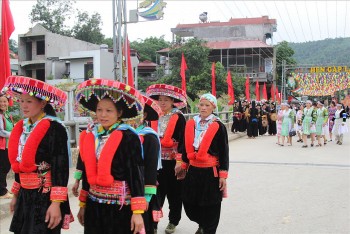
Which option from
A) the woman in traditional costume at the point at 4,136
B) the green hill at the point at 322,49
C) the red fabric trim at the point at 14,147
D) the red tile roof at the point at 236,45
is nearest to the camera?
the red fabric trim at the point at 14,147

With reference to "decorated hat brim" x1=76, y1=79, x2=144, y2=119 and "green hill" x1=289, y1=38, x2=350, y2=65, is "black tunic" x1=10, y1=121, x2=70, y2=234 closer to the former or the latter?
"decorated hat brim" x1=76, y1=79, x2=144, y2=119

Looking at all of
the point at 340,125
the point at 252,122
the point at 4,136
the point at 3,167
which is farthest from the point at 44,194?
the point at 252,122

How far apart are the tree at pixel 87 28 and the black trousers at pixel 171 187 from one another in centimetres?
4256

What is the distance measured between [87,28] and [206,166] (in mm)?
43806

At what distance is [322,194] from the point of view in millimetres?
6750

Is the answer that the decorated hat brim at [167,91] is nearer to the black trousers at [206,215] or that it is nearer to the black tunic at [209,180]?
the black tunic at [209,180]

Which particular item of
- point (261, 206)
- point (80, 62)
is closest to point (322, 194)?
point (261, 206)

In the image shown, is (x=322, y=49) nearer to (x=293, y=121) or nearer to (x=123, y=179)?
(x=293, y=121)

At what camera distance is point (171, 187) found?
4809 millimetres

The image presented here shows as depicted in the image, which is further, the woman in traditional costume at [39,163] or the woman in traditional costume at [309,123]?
the woman in traditional costume at [309,123]

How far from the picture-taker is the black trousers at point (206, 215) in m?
4.38

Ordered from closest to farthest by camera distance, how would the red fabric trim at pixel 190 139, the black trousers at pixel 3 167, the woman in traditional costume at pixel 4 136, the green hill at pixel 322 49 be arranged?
the red fabric trim at pixel 190 139
the woman in traditional costume at pixel 4 136
the black trousers at pixel 3 167
the green hill at pixel 322 49

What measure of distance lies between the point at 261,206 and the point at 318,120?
905 cm

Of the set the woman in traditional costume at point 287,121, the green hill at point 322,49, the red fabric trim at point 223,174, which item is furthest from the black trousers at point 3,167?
the green hill at point 322,49
